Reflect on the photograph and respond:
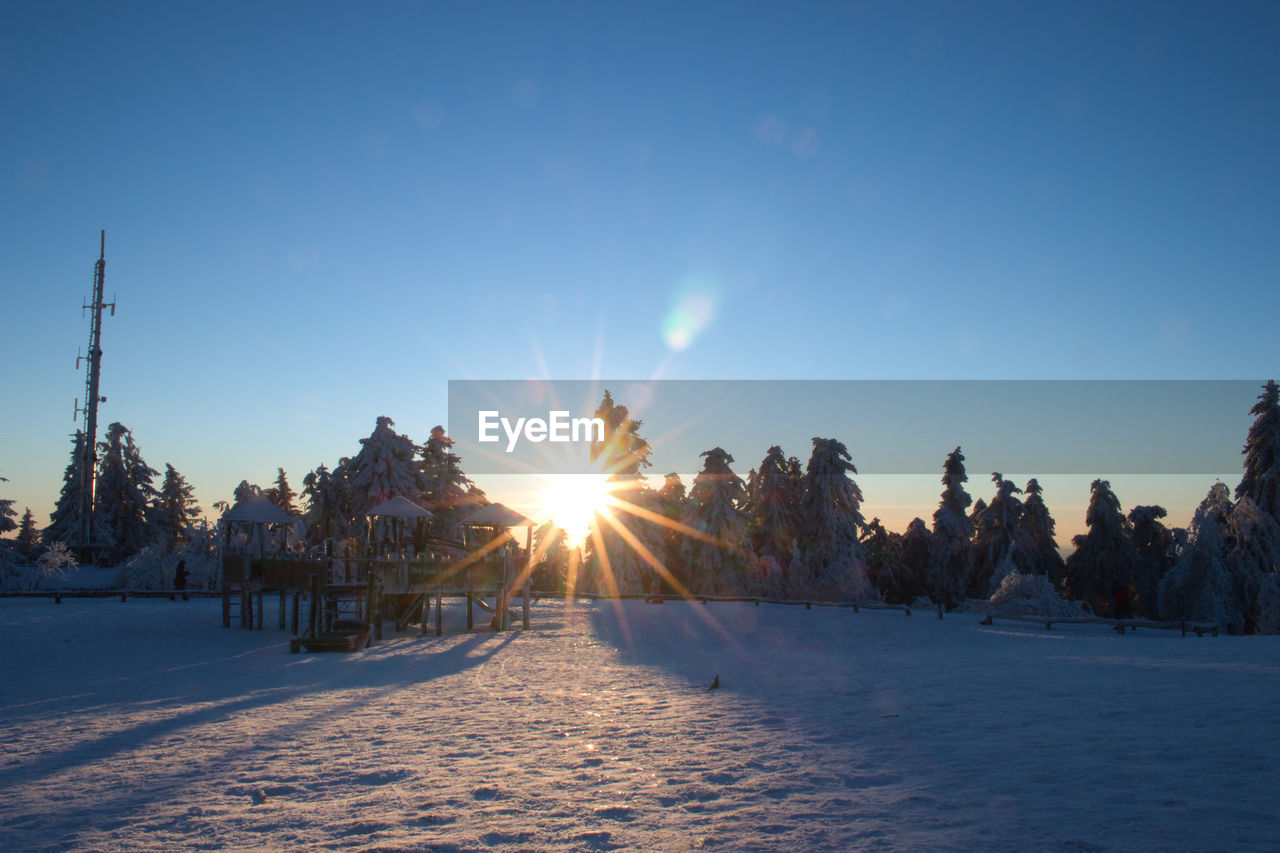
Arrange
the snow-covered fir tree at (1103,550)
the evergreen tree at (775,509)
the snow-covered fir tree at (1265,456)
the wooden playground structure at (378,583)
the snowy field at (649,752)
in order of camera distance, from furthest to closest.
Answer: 1. the evergreen tree at (775,509)
2. the snow-covered fir tree at (1103,550)
3. the snow-covered fir tree at (1265,456)
4. the wooden playground structure at (378,583)
5. the snowy field at (649,752)

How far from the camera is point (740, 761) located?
30.5 ft

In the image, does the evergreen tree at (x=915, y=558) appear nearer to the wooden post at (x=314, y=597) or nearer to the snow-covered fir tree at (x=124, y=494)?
the wooden post at (x=314, y=597)

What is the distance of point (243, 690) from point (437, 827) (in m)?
10.4

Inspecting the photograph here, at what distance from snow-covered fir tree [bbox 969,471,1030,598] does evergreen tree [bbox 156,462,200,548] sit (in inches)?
2322

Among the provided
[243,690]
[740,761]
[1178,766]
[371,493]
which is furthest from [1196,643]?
[371,493]

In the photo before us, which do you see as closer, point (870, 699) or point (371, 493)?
point (870, 699)

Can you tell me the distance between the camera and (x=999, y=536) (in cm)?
4969

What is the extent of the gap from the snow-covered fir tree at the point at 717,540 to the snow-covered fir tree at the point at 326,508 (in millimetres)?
25763

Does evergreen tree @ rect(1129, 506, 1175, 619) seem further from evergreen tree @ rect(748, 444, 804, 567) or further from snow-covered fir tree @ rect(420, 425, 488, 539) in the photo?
snow-covered fir tree @ rect(420, 425, 488, 539)

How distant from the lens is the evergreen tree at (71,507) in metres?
49.6

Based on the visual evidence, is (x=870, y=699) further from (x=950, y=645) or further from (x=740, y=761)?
(x=950, y=645)

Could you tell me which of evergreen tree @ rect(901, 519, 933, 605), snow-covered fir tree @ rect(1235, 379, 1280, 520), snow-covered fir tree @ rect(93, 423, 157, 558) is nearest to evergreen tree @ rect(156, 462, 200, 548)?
snow-covered fir tree @ rect(93, 423, 157, 558)

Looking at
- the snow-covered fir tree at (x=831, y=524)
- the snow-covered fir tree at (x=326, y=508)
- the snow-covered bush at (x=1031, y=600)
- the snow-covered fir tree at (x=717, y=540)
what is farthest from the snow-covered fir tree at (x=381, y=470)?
the snow-covered bush at (x=1031, y=600)

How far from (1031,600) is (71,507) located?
6005 cm
